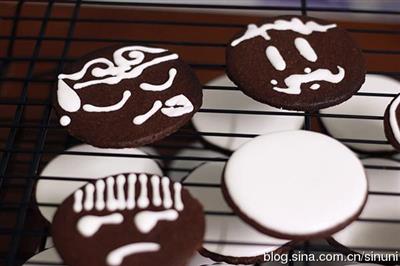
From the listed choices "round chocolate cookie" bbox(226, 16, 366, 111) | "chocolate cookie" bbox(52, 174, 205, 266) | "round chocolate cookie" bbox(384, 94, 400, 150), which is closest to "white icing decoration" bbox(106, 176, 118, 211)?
"chocolate cookie" bbox(52, 174, 205, 266)

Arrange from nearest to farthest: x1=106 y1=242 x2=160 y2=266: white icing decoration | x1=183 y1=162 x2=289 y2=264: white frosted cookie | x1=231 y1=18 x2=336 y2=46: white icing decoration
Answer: x1=106 y1=242 x2=160 y2=266: white icing decoration < x1=183 y1=162 x2=289 y2=264: white frosted cookie < x1=231 y1=18 x2=336 y2=46: white icing decoration

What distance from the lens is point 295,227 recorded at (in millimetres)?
668

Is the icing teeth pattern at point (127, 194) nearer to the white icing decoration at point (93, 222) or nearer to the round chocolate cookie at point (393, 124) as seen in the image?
the white icing decoration at point (93, 222)

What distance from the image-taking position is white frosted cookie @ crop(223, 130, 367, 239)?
0.67 m

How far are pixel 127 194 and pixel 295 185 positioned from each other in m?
0.19

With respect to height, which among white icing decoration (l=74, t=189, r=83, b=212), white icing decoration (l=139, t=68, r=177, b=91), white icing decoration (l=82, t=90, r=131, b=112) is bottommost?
white icing decoration (l=74, t=189, r=83, b=212)

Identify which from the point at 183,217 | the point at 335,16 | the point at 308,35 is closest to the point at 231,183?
the point at 183,217

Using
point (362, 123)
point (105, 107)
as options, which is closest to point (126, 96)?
point (105, 107)

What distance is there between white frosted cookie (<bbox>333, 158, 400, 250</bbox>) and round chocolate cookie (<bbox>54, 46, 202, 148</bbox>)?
0.26 metres

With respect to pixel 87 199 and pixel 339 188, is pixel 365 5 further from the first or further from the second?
pixel 87 199

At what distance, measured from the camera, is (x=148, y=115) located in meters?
0.78

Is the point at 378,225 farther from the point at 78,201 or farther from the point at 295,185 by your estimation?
the point at 78,201

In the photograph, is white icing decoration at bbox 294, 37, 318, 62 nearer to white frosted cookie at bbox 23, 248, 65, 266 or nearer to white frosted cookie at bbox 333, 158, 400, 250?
white frosted cookie at bbox 333, 158, 400, 250

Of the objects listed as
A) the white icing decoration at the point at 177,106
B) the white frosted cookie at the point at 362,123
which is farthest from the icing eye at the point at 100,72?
the white frosted cookie at the point at 362,123
